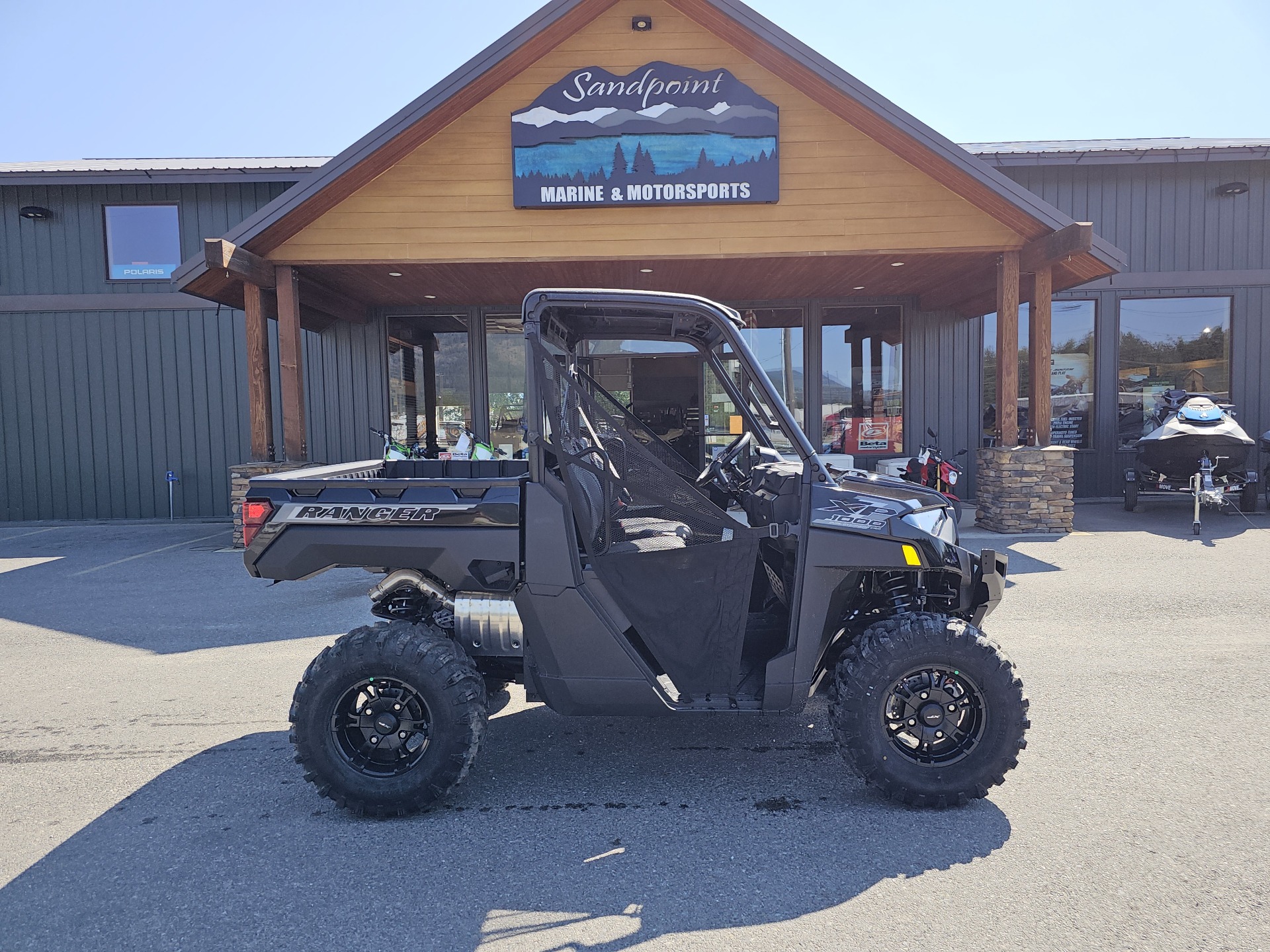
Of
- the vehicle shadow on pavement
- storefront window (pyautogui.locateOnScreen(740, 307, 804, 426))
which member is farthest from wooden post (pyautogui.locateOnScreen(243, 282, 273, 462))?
storefront window (pyautogui.locateOnScreen(740, 307, 804, 426))

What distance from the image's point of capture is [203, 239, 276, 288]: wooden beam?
8875 mm

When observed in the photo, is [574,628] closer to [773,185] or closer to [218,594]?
[218,594]

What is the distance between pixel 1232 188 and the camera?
13.0 meters

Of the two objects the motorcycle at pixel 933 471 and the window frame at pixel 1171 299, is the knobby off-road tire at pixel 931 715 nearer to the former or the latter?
the motorcycle at pixel 933 471

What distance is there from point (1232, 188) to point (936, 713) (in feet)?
48.2

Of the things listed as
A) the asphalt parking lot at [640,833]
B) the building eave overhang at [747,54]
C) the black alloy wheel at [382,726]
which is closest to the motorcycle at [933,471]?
the building eave overhang at [747,54]

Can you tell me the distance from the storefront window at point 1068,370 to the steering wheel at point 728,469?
11.0 m

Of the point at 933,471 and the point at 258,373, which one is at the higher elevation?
the point at 258,373

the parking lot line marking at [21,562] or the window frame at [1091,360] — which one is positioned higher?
the window frame at [1091,360]

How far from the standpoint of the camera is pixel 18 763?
11.9 feet

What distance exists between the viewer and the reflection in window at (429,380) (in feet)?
44.0

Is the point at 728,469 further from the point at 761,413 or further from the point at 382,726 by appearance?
the point at 382,726

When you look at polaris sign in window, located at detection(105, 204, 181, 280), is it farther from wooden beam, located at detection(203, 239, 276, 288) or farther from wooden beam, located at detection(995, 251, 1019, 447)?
wooden beam, located at detection(995, 251, 1019, 447)

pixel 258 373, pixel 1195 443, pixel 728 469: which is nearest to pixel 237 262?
pixel 258 373
